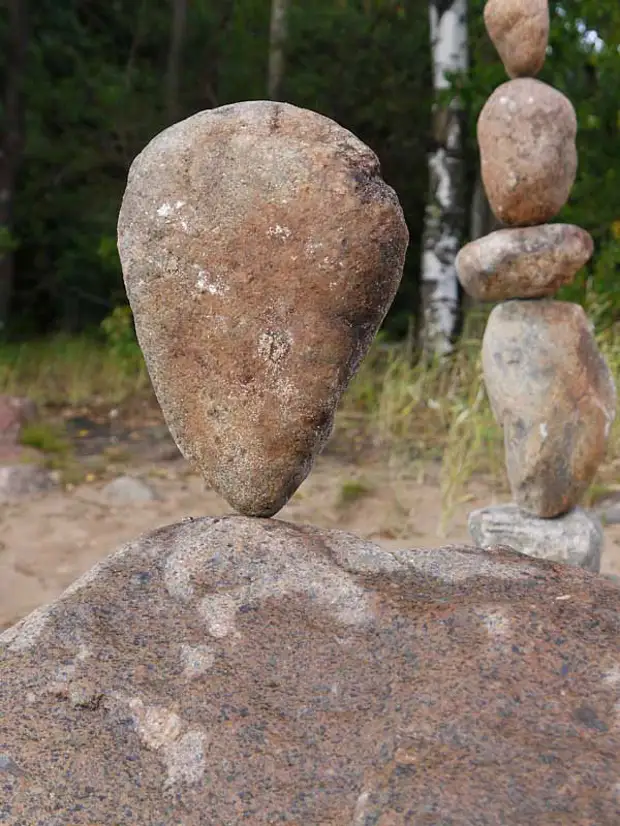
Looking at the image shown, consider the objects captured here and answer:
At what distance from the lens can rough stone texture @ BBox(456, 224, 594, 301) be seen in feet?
10.1

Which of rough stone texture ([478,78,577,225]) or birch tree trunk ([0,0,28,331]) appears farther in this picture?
birch tree trunk ([0,0,28,331])

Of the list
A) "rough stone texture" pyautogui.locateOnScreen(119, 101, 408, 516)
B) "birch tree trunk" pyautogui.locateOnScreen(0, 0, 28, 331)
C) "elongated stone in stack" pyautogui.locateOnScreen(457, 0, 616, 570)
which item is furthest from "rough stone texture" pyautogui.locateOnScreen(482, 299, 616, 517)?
"birch tree trunk" pyautogui.locateOnScreen(0, 0, 28, 331)

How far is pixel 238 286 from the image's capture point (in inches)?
77.6

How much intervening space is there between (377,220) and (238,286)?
1.04 ft

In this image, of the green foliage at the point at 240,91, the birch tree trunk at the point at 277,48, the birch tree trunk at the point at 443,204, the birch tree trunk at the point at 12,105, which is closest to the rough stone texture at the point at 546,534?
the green foliage at the point at 240,91

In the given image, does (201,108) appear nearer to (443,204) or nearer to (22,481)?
(443,204)

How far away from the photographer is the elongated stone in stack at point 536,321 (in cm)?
306

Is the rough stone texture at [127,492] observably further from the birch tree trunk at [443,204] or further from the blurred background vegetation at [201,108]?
the birch tree trunk at [443,204]

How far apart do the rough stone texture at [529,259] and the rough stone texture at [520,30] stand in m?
0.58

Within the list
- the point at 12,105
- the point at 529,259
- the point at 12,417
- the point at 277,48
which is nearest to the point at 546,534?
the point at 529,259

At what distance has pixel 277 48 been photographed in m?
8.02

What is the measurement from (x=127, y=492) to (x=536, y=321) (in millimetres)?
2399

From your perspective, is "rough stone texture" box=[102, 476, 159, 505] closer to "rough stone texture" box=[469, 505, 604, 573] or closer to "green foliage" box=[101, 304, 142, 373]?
"rough stone texture" box=[469, 505, 604, 573]

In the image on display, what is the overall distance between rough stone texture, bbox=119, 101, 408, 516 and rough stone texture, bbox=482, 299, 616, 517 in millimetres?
1173
